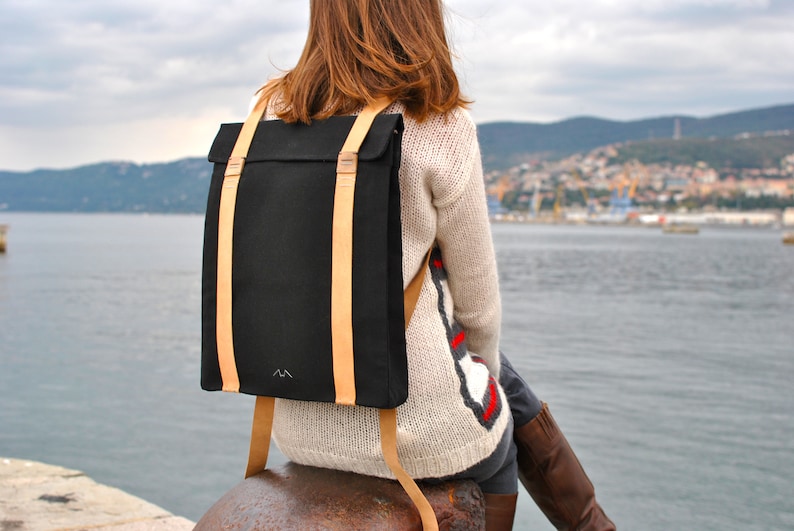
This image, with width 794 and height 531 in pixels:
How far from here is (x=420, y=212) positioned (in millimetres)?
1656

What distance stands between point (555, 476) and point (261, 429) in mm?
699

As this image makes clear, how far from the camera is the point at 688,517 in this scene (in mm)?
4906

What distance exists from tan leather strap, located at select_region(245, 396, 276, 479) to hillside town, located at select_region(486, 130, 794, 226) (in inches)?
4816

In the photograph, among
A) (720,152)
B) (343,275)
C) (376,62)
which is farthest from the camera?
(720,152)

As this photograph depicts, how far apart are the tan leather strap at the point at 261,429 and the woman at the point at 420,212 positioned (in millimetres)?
31

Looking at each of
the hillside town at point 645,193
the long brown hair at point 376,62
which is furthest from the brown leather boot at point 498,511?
the hillside town at point 645,193

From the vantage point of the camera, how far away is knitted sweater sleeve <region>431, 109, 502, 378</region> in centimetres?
164

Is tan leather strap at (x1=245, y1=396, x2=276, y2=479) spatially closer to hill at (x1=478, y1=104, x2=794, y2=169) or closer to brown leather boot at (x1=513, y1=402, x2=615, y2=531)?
brown leather boot at (x1=513, y1=402, x2=615, y2=531)

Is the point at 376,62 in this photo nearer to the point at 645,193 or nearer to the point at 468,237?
the point at 468,237

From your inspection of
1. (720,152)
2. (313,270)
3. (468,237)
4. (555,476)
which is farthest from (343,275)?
(720,152)

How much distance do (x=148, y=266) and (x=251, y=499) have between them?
105 ft

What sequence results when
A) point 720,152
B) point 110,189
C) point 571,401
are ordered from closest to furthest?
1. point 571,401
2. point 720,152
3. point 110,189

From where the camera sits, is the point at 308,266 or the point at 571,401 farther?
the point at 571,401

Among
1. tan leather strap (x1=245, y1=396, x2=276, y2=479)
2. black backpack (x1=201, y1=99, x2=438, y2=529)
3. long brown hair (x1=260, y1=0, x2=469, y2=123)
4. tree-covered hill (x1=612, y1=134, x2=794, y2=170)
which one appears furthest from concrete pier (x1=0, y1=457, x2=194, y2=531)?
tree-covered hill (x1=612, y1=134, x2=794, y2=170)
